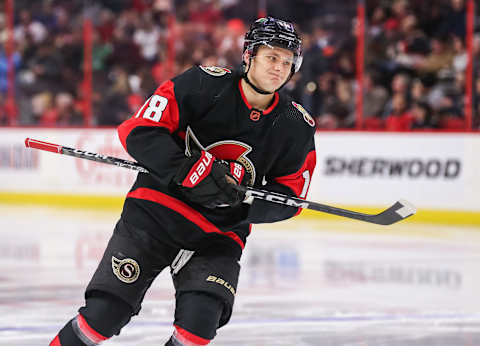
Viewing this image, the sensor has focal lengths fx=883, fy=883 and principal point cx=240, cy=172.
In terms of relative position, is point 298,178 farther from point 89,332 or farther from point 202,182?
point 89,332

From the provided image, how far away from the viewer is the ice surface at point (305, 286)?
11.5 feet

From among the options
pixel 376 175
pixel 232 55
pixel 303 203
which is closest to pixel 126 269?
pixel 303 203

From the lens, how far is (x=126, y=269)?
7.95ft

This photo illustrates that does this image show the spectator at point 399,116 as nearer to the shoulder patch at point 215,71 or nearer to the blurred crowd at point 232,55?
the blurred crowd at point 232,55

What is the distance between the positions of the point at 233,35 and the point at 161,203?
5.81m

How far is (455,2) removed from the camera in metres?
7.39

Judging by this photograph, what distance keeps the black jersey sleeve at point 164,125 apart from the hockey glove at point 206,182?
0.04m

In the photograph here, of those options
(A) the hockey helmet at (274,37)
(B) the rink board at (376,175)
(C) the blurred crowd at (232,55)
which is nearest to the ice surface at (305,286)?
(B) the rink board at (376,175)

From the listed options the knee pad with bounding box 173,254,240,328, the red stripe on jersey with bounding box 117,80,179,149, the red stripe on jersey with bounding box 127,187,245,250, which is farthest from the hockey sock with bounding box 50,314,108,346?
the red stripe on jersey with bounding box 117,80,179,149

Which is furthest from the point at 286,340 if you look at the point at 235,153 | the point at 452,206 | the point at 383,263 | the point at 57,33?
the point at 57,33

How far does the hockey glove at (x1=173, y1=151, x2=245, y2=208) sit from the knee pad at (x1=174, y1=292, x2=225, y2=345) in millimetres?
261

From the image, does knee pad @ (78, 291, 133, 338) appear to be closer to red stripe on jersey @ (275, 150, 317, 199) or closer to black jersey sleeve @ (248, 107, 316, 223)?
black jersey sleeve @ (248, 107, 316, 223)

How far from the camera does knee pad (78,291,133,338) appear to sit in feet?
7.71

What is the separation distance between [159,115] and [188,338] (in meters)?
0.62
